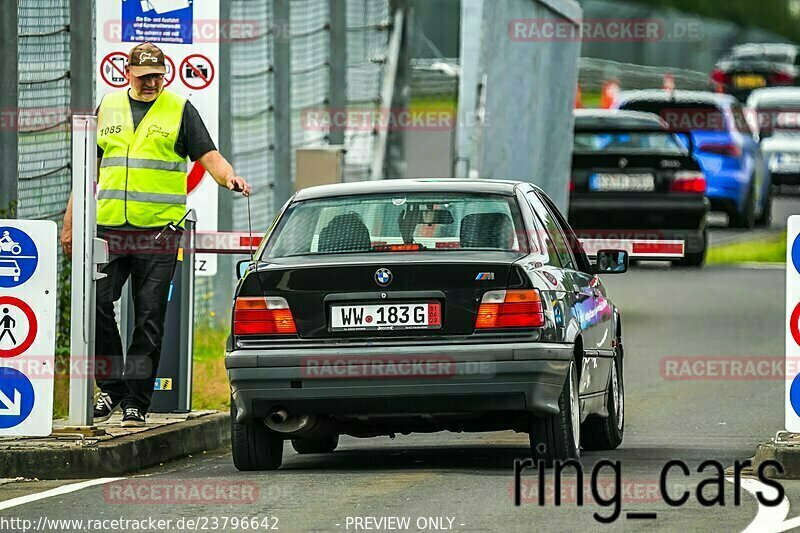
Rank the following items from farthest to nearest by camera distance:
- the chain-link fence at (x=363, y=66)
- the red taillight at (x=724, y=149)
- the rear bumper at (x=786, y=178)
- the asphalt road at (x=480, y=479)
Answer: the rear bumper at (x=786, y=178), the red taillight at (x=724, y=149), the chain-link fence at (x=363, y=66), the asphalt road at (x=480, y=479)

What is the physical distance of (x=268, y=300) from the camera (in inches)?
392

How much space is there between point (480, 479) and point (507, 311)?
0.76m

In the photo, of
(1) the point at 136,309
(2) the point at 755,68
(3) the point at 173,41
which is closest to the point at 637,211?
(3) the point at 173,41

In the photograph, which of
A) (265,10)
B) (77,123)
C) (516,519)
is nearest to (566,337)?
(516,519)

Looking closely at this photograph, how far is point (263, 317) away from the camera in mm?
9961

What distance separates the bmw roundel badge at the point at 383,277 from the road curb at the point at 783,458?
186cm

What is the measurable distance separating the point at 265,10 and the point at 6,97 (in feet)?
22.0

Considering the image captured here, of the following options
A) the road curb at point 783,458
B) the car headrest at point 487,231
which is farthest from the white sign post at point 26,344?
the road curb at point 783,458

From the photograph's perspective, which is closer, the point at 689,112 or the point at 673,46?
the point at 689,112

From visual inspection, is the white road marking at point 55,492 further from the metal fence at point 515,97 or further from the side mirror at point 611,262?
the metal fence at point 515,97

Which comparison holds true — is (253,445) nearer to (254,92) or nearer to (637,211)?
(254,92)

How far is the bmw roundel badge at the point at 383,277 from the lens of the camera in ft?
32.3

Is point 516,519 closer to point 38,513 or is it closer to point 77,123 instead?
point 38,513

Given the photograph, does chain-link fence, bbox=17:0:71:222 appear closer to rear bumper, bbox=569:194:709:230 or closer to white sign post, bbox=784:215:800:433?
white sign post, bbox=784:215:800:433
